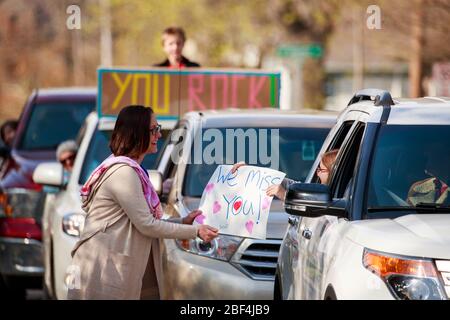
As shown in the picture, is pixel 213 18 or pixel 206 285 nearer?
pixel 206 285

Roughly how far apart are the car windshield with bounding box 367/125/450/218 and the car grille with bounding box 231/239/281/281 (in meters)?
2.40

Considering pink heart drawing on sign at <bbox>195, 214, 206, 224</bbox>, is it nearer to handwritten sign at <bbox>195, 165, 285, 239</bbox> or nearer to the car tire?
handwritten sign at <bbox>195, 165, 285, 239</bbox>

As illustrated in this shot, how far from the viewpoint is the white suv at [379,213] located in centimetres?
570

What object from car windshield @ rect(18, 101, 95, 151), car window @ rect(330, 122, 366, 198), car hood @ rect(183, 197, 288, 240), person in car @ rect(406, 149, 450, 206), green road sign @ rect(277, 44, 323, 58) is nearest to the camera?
person in car @ rect(406, 149, 450, 206)

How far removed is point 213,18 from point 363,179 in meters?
34.3

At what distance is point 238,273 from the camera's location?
29.4 feet

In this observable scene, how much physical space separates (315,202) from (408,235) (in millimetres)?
699

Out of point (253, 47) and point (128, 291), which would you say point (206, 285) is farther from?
point (253, 47)

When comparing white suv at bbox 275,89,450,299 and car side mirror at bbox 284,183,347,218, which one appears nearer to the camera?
white suv at bbox 275,89,450,299

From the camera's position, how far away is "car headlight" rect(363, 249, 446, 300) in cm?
562

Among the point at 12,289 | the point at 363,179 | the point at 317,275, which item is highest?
the point at 363,179

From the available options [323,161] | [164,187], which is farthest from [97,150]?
[323,161]

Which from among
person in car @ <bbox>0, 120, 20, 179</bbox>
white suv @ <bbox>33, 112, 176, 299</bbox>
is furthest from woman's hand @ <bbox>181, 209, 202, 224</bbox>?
person in car @ <bbox>0, 120, 20, 179</bbox>

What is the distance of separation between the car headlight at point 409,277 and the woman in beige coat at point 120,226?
Answer: 1.48 m
